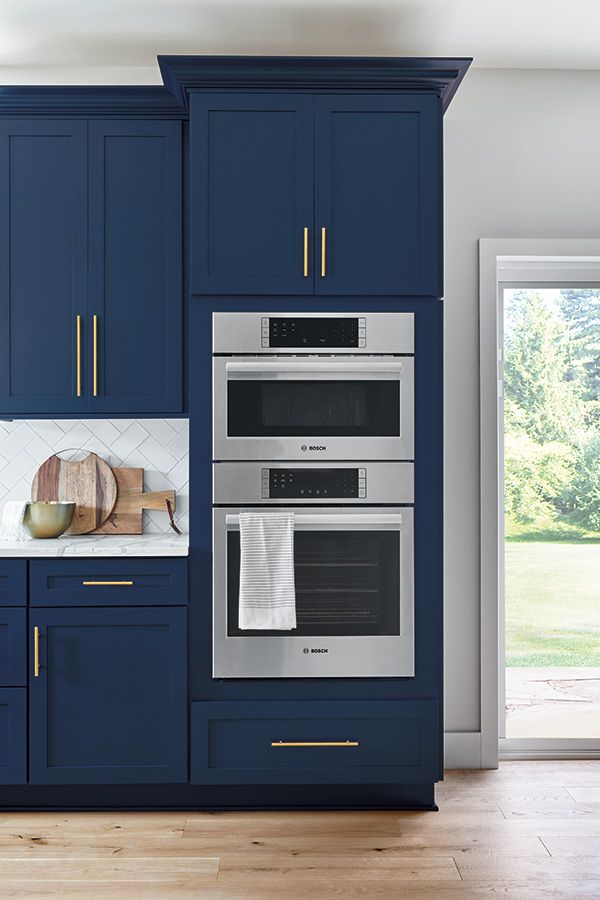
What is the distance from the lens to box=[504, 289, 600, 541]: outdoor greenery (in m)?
3.53

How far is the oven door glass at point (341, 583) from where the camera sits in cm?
283

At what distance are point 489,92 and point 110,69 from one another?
61.1 inches

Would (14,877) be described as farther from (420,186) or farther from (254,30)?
(254,30)

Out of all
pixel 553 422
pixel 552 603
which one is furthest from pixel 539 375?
pixel 552 603

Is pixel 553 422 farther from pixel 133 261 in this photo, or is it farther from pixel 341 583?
pixel 133 261

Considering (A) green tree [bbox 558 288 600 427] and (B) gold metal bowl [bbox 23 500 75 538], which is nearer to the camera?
(B) gold metal bowl [bbox 23 500 75 538]

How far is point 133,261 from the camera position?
3014 millimetres

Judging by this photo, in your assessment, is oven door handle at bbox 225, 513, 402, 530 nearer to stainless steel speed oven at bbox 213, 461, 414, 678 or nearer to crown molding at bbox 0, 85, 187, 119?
stainless steel speed oven at bbox 213, 461, 414, 678

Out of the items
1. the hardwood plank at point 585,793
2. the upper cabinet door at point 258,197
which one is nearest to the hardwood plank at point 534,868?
the hardwood plank at point 585,793

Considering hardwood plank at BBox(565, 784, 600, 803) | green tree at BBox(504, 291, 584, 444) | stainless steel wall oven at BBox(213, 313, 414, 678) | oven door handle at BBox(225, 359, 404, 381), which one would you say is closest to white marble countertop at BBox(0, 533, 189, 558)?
stainless steel wall oven at BBox(213, 313, 414, 678)

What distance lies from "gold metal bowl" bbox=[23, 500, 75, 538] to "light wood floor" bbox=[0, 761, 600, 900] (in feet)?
3.27

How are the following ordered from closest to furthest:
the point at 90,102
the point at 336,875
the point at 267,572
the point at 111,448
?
the point at 336,875, the point at 267,572, the point at 90,102, the point at 111,448

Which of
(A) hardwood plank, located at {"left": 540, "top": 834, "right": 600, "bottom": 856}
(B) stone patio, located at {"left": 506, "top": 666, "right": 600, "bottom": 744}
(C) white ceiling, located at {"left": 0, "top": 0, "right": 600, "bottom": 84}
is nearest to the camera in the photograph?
(A) hardwood plank, located at {"left": 540, "top": 834, "right": 600, "bottom": 856}

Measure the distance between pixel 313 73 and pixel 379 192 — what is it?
1.49 ft
